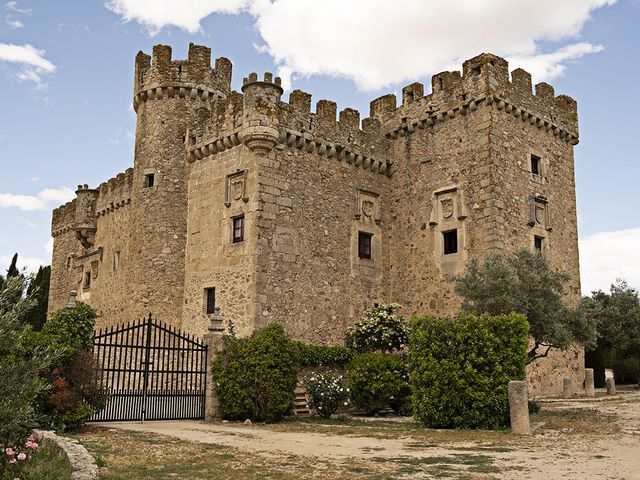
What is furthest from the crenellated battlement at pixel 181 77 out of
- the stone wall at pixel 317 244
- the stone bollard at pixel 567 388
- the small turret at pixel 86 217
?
the stone bollard at pixel 567 388

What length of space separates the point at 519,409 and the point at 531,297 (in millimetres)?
5111

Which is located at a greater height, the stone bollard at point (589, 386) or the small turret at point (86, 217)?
the small turret at point (86, 217)

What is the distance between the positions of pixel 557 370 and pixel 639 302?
7.78 m

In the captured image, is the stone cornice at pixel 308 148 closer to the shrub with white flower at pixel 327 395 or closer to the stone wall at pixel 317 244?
the stone wall at pixel 317 244

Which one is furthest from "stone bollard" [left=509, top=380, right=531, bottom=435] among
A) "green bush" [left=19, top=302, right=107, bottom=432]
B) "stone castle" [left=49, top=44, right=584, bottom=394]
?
"green bush" [left=19, top=302, right=107, bottom=432]

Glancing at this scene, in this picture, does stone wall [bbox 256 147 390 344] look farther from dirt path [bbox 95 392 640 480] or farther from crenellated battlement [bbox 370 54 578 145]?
dirt path [bbox 95 392 640 480]

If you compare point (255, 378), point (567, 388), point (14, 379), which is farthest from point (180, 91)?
point (14, 379)

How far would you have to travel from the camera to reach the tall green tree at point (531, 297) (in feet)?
58.1

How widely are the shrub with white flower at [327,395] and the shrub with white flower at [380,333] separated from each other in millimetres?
3844

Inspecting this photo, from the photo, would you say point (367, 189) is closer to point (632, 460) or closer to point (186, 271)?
point (186, 271)

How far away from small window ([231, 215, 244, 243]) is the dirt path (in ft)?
23.5

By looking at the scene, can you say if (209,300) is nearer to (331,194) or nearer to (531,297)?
(331,194)

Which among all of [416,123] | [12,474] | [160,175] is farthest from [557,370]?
[12,474]

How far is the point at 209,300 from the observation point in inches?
886
